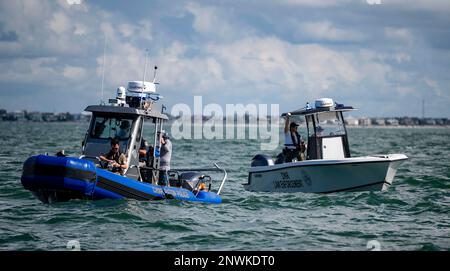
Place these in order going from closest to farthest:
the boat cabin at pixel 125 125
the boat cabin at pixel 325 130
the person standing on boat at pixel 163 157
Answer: the boat cabin at pixel 125 125 → the person standing on boat at pixel 163 157 → the boat cabin at pixel 325 130

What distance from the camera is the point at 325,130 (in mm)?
24172

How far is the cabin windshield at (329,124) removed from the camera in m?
24.1

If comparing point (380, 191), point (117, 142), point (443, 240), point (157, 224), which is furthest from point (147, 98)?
point (443, 240)

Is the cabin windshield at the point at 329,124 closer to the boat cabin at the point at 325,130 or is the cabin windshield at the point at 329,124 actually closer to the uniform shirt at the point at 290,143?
the boat cabin at the point at 325,130

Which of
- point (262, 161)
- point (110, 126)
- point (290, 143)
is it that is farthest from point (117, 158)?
point (290, 143)

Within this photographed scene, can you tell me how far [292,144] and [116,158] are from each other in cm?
692

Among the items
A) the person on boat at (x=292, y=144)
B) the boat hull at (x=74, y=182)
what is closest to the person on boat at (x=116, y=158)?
the boat hull at (x=74, y=182)

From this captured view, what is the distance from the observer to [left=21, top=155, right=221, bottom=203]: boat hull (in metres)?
17.7

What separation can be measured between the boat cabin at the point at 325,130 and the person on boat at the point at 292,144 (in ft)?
0.85

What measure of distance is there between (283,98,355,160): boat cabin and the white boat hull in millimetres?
911

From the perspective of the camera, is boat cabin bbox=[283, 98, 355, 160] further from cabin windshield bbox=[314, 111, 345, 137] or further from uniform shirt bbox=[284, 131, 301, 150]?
uniform shirt bbox=[284, 131, 301, 150]

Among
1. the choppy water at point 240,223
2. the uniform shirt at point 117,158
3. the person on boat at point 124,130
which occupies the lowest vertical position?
the choppy water at point 240,223
